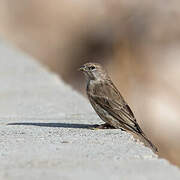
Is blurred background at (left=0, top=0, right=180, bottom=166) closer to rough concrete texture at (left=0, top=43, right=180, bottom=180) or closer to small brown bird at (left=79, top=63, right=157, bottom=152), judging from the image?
rough concrete texture at (left=0, top=43, right=180, bottom=180)

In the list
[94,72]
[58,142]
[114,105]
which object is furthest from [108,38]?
[58,142]

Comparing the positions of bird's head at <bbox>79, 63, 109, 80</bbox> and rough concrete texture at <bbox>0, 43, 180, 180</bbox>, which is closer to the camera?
rough concrete texture at <bbox>0, 43, 180, 180</bbox>

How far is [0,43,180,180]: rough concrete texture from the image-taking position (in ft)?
15.3

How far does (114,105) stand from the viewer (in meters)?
7.20

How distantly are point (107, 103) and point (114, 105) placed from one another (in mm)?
65

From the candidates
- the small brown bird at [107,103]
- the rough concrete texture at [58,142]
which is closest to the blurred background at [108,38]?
the rough concrete texture at [58,142]

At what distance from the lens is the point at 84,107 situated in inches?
294

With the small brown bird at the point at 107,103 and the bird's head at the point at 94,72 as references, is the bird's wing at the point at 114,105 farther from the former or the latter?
the bird's head at the point at 94,72

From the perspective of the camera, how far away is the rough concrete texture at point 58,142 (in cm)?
468

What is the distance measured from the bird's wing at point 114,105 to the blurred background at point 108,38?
19.8 ft

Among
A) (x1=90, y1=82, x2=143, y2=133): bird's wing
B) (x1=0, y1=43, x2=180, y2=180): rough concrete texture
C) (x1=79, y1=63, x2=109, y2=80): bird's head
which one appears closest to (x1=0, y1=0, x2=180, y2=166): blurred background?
(x1=0, y1=43, x2=180, y2=180): rough concrete texture

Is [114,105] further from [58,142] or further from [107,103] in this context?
[58,142]

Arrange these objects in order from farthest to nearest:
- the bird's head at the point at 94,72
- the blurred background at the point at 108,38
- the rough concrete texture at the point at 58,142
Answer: the blurred background at the point at 108,38, the bird's head at the point at 94,72, the rough concrete texture at the point at 58,142

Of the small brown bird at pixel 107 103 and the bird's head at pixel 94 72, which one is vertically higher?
the bird's head at pixel 94 72
